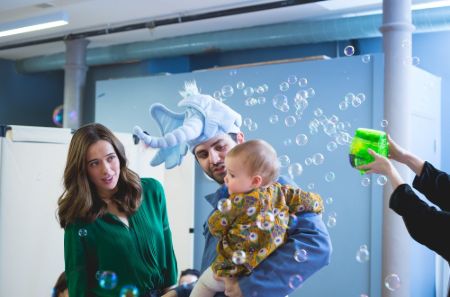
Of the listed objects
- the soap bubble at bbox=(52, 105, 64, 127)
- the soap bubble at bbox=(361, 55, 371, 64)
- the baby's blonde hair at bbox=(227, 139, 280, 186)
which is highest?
the soap bubble at bbox=(361, 55, 371, 64)

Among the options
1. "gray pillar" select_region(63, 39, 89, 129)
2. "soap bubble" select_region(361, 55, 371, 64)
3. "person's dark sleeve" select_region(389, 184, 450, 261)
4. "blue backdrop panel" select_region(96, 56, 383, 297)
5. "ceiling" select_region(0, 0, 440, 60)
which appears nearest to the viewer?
"person's dark sleeve" select_region(389, 184, 450, 261)

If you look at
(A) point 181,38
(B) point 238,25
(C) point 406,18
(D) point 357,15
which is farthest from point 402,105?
(A) point 181,38

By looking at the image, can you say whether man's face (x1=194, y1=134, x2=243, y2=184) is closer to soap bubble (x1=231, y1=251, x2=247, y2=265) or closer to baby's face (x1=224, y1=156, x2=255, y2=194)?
baby's face (x1=224, y1=156, x2=255, y2=194)

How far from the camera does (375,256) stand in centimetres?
462

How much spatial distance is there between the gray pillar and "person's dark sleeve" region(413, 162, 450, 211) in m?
5.94

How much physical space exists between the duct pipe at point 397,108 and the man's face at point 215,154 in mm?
2725

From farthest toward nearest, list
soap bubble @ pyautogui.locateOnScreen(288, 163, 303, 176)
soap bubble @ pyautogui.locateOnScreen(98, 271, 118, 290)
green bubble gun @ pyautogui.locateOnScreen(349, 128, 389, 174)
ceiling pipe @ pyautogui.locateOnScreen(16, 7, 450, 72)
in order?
ceiling pipe @ pyautogui.locateOnScreen(16, 7, 450, 72), soap bubble @ pyautogui.locateOnScreen(288, 163, 303, 176), green bubble gun @ pyautogui.locateOnScreen(349, 128, 389, 174), soap bubble @ pyautogui.locateOnScreen(98, 271, 118, 290)

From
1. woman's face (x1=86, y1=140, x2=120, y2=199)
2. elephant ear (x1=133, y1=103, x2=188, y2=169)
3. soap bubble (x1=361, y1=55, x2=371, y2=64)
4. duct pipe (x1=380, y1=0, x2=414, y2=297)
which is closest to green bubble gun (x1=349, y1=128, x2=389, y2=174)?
elephant ear (x1=133, y1=103, x2=188, y2=169)

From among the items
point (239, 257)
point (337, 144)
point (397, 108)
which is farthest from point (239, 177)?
point (397, 108)

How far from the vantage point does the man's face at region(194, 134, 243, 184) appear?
5.84 ft

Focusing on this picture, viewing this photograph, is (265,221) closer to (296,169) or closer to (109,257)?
(109,257)

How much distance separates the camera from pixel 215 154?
1804 millimetres

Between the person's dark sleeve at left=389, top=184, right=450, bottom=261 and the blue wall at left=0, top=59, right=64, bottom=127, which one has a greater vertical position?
the blue wall at left=0, top=59, right=64, bottom=127

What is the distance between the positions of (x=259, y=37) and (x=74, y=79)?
265 centimetres
